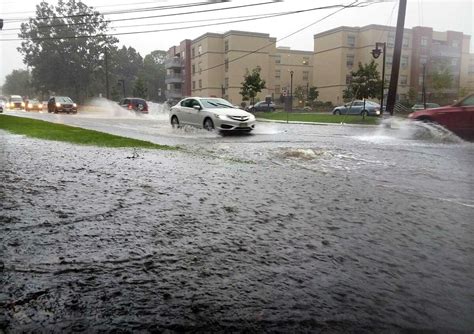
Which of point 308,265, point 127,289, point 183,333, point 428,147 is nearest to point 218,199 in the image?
point 308,265

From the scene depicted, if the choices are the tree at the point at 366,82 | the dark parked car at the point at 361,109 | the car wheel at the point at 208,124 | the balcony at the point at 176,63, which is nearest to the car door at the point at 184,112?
the car wheel at the point at 208,124

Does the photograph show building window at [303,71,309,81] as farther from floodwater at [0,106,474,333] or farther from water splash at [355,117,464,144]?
floodwater at [0,106,474,333]

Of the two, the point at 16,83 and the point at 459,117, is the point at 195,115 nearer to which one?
the point at 459,117

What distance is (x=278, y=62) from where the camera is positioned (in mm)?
71062

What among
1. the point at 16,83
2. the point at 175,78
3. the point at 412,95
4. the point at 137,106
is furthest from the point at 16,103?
the point at 16,83

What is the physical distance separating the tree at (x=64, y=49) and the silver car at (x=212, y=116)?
58220mm

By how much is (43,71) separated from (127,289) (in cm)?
7643

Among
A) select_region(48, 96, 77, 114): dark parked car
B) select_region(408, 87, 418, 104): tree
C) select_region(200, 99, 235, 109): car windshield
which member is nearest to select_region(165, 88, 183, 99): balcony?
select_region(48, 96, 77, 114): dark parked car

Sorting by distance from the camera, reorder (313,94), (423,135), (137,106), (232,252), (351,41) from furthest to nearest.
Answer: (313,94), (351,41), (137,106), (423,135), (232,252)

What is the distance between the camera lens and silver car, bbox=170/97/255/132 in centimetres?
1390

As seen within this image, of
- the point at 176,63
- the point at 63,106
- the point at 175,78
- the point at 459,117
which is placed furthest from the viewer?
the point at 175,78

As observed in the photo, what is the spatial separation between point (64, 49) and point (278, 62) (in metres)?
37.8

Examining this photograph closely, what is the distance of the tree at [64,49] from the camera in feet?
219

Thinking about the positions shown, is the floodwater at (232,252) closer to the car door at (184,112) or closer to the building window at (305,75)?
the car door at (184,112)
